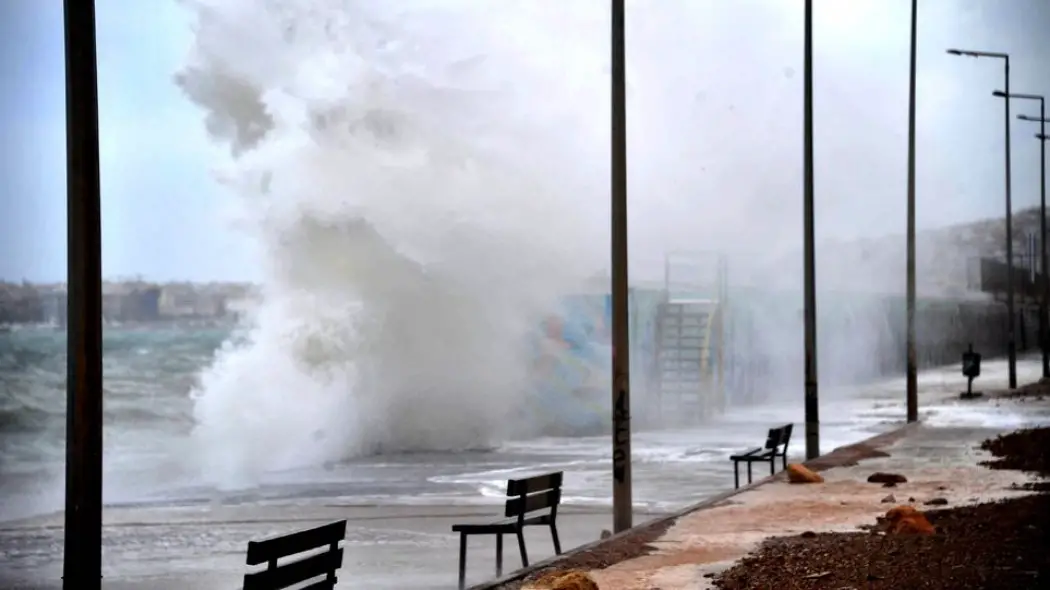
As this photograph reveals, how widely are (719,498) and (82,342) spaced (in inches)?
395

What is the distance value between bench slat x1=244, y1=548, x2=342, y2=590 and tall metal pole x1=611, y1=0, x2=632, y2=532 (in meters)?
5.26

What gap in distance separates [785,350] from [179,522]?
51.9m

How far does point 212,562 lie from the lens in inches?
671

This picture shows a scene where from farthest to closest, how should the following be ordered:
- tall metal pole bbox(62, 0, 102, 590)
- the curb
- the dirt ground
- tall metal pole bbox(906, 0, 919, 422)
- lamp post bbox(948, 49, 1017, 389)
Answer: lamp post bbox(948, 49, 1017, 389) → tall metal pole bbox(906, 0, 919, 422) → the curb → the dirt ground → tall metal pole bbox(62, 0, 102, 590)

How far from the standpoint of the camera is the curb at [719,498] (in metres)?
10.1

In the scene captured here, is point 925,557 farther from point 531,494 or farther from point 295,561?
point 295,561

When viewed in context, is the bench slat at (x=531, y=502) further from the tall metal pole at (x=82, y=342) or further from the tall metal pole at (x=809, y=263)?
the tall metal pole at (x=809, y=263)

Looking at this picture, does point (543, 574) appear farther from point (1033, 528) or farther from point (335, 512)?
point (335, 512)

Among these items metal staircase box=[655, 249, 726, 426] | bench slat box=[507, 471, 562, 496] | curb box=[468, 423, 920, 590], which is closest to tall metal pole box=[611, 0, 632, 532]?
curb box=[468, 423, 920, 590]

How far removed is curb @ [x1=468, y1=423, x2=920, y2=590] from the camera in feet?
Answer: 33.2

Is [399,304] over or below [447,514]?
over

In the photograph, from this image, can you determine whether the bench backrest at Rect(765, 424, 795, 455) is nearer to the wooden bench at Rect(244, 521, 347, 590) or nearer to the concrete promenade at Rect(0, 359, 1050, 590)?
the concrete promenade at Rect(0, 359, 1050, 590)

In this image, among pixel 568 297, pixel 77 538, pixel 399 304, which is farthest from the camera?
pixel 568 297

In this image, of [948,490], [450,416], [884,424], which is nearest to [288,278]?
[450,416]
